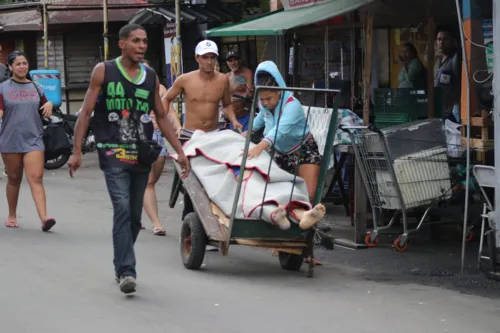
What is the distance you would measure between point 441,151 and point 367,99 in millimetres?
1416

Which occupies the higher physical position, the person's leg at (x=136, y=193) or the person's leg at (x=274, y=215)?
the person's leg at (x=136, y=193)

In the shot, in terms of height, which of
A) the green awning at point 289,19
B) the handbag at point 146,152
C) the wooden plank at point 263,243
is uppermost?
the green awning at point 289,19

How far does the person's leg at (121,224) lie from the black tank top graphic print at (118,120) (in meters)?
0.10

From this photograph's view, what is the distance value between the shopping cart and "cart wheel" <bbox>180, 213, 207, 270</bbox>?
1.88 m

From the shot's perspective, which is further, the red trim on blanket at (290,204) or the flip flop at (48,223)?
the flip flop at (48,223)

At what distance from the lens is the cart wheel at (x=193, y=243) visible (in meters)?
8.35

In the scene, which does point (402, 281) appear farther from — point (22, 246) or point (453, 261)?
point (22, 246)

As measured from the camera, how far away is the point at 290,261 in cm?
859

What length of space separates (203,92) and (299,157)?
1.69 meters

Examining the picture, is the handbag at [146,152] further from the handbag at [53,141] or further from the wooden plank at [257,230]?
the handbag at [53,141]

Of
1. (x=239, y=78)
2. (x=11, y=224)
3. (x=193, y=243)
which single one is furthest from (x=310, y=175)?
(x=239, y=78)

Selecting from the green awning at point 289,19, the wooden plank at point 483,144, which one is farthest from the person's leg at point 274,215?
the green awning at point 289,19

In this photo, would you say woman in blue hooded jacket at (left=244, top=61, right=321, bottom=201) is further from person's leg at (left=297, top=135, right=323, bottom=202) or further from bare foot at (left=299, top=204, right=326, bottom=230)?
bare foot at (left=299, top=204, right=326, bottom=230)

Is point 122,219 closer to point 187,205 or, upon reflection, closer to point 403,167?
point 187,205
